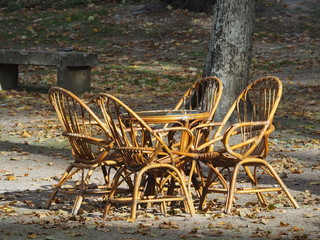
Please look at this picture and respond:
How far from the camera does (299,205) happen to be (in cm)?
577

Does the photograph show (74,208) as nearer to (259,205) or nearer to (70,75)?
(259,205)

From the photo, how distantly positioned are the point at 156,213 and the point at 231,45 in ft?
14.6

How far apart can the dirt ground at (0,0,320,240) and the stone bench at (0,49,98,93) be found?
43 cm

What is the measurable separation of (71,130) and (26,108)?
622 cm

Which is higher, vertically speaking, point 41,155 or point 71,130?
point 71,130

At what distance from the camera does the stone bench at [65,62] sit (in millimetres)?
13031

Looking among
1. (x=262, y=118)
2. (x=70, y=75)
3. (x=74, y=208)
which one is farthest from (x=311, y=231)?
(x=70, y=75)

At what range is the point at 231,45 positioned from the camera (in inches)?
372

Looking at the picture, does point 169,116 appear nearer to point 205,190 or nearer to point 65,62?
point 205,190

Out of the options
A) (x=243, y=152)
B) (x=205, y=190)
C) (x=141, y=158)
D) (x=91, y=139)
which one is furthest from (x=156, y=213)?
(x=243, y=152)

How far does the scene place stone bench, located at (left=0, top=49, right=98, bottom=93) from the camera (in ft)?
42.8

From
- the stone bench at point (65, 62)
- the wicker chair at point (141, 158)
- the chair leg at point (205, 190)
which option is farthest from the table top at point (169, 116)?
the stone bench at point (65, 62)

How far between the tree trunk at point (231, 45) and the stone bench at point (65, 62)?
4.23 meters

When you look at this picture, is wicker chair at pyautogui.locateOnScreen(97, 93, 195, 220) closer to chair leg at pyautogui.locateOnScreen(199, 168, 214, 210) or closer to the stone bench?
chair leg at pyautogui.locateOnScreen(199, 168, 214, 210)
